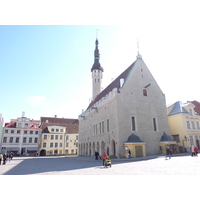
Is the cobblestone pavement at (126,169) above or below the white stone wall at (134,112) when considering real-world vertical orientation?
below

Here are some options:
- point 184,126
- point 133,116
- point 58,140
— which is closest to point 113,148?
point 133,116

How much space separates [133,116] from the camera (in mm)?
27234

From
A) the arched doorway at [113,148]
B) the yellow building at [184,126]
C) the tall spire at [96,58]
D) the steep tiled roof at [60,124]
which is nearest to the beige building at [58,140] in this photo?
Result: the steep tiled roof at [60,124]

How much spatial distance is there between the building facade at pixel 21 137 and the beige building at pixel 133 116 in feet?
83.8

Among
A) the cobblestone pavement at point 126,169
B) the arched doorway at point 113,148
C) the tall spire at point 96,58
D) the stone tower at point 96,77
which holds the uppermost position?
the tall spire at point 96,58

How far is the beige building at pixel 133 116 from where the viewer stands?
25.4 meters

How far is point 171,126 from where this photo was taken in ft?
109

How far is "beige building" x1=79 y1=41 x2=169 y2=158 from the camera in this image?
83.3 feet

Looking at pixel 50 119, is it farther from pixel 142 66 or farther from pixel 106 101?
pixel 142 66

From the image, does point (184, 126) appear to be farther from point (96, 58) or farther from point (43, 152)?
point (43, 152)

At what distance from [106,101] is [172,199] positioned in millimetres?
25253

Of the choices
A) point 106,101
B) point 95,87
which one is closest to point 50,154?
point 95,87

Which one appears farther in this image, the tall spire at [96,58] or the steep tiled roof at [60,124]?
the steep tiled roof at [60,124]

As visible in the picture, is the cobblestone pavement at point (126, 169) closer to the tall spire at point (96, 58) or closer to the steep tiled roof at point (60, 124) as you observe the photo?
the tall spire at point (96, 58)
